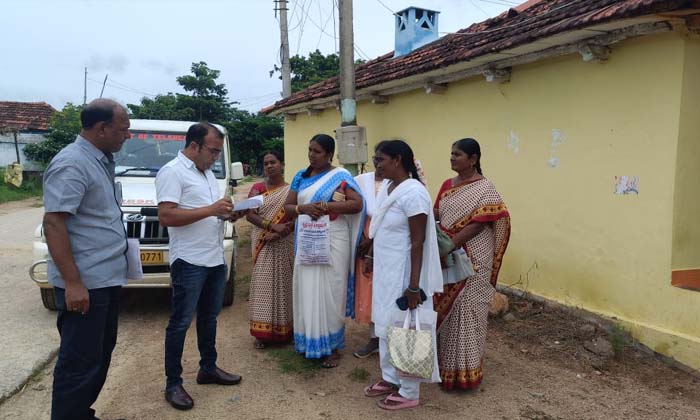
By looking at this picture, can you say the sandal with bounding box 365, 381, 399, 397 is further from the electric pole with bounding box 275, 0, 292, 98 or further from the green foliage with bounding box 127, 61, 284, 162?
the green foliage with bounding box 127, 61, 284, 162

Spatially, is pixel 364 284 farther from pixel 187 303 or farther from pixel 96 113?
pixel 96 113

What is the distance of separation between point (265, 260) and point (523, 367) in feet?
7.39

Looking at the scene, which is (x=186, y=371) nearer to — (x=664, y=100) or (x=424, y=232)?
(x=424, y=232)

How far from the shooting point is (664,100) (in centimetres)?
396

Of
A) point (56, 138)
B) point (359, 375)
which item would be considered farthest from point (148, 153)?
point (56, 138)

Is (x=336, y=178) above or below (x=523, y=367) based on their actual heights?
above

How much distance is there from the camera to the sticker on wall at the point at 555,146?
490cm

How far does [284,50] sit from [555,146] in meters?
10.3

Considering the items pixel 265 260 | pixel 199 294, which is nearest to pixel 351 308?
pixel 265 260

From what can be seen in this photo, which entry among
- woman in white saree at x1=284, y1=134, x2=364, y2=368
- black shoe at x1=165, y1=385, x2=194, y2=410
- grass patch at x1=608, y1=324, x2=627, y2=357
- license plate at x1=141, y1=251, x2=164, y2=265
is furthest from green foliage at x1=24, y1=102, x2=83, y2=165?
grass patch at x1=608, y1=324, x2=627, y2=357

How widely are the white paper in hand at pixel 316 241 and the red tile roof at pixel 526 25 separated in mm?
2501

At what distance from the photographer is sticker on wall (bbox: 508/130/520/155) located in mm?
5461

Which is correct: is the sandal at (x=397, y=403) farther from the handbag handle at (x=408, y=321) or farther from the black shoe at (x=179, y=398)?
the black shoe at (x=179, y=398)

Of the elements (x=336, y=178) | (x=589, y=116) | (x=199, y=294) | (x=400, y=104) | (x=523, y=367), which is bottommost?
(x=523, y=367)
